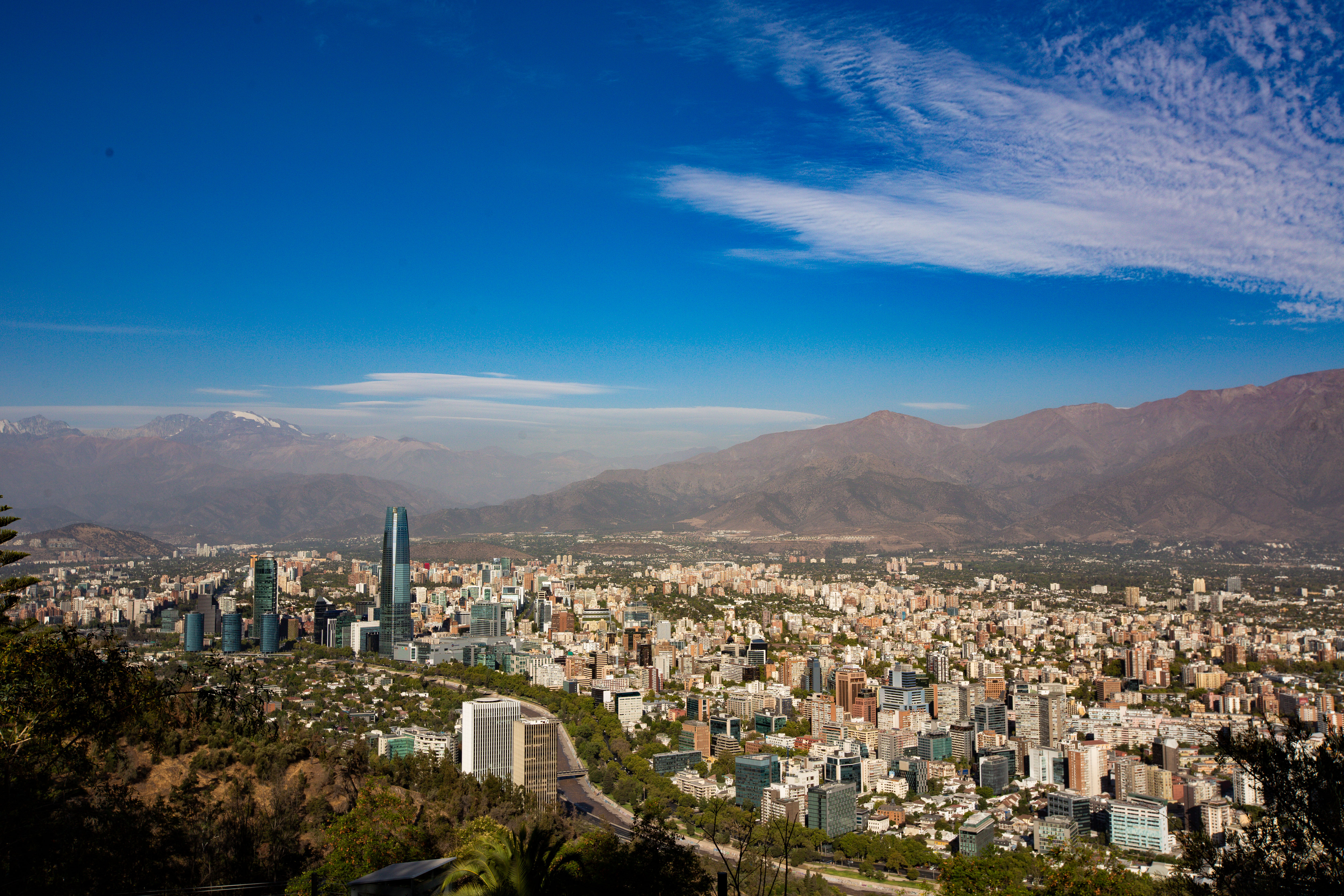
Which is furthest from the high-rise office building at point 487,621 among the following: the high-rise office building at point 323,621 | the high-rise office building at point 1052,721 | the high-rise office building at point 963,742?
the high-rise office building at point 1052,721

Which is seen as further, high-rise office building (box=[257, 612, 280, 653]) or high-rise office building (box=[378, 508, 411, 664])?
high-rise office building (box=[378, 508, 411, 664])

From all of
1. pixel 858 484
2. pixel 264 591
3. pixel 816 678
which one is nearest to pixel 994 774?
pixel 816 678

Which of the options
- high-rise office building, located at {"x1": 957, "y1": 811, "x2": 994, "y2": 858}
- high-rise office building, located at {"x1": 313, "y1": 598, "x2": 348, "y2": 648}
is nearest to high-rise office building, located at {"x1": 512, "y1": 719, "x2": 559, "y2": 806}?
high-rise office building, located at {"x1": 957, "y1": 811, "x2": 994, "y2": 858}

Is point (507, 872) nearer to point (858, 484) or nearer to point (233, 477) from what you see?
point (858, 484)

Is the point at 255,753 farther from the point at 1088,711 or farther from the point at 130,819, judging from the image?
the point at 1088,711

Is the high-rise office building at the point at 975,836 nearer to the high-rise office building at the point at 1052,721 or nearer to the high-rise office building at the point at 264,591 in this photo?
the high-rise office building at the point at 1052,721

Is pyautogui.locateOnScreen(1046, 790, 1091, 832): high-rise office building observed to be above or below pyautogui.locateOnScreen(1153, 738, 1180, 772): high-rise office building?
below

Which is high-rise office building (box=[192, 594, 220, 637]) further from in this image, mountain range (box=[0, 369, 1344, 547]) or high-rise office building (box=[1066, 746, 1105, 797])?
mountain range (box=[0, 369, 1344, 547])

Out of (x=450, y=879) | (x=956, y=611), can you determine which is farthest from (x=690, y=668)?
(x=450, y=879)
